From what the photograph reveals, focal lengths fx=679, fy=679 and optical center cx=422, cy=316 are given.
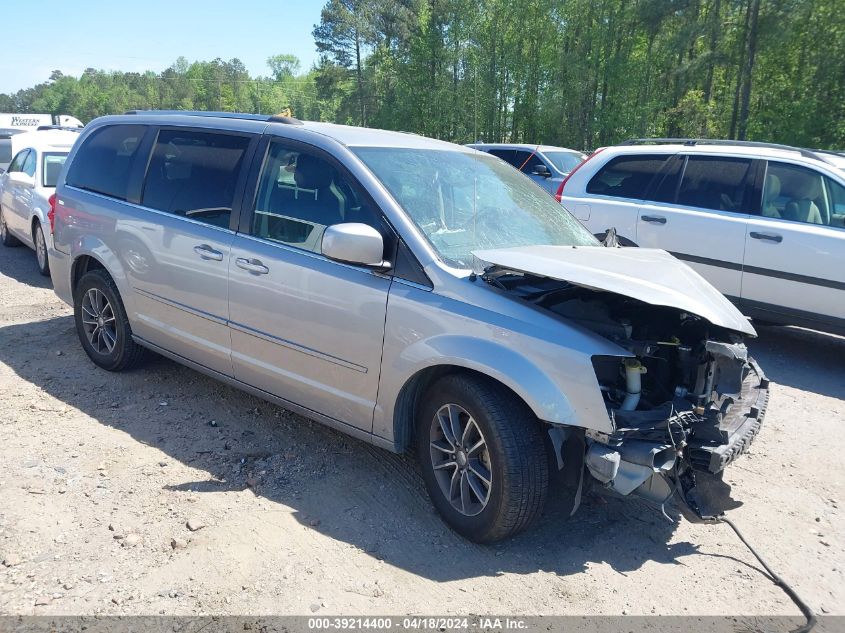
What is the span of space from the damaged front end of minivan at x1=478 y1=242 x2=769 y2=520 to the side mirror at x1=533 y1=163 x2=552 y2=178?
36.6 feet

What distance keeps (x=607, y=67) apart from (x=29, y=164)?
103ft

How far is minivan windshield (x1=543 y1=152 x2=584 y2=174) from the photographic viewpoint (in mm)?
14867

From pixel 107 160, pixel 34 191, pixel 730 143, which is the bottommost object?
pixel 34 191

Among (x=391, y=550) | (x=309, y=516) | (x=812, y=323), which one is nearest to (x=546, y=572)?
(x=391, y=550)

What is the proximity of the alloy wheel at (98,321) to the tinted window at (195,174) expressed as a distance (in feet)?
3.22

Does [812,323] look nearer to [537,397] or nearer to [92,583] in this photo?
[537,397]

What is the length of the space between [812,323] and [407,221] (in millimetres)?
4595

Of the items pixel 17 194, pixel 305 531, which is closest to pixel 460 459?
pixel 305 531

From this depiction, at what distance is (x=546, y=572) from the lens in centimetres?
315

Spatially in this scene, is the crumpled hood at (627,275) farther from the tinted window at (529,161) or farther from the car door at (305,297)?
the tinted window at (529,161)

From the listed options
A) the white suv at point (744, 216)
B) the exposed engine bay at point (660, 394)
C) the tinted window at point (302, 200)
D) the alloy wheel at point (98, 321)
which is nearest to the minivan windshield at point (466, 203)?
the tinted window at point (302, 200)

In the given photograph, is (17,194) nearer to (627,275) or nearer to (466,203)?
(466,203)

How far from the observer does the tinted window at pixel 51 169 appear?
9266mm

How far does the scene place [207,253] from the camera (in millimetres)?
4258
